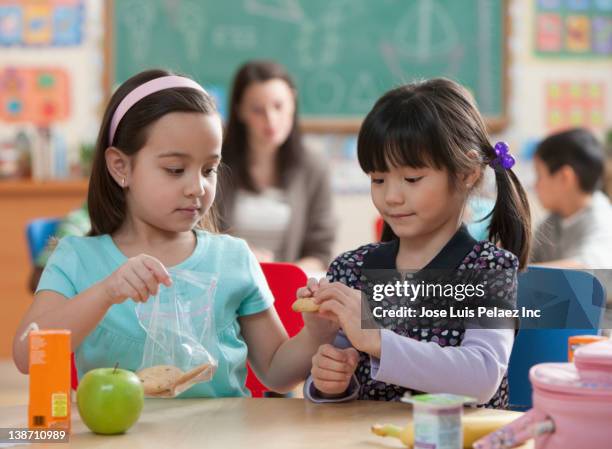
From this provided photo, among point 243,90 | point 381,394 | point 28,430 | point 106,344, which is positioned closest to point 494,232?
point 381,394

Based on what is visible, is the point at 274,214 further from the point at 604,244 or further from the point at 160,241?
the point at 160,241

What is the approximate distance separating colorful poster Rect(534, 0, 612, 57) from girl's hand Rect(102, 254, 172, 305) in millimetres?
4110

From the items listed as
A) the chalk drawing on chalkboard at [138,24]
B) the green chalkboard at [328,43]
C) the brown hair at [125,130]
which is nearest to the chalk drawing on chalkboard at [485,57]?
the green chalkboard at [328,43]

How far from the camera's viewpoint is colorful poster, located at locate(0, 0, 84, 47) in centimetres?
479

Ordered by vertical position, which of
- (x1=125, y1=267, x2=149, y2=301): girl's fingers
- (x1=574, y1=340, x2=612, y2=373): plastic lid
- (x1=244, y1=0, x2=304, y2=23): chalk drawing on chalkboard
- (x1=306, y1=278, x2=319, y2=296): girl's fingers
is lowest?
(x1=574, y1=340, x2=612, y2=373): plastic lid

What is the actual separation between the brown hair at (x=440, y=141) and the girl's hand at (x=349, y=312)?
277mm

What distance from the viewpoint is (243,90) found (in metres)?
3.82

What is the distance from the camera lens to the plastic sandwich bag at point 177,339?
4.82 ft

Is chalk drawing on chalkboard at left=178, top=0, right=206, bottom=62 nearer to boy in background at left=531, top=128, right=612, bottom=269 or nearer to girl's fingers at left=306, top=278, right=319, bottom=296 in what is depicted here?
boy in background at left=531, top=128, right=612, bottom=269

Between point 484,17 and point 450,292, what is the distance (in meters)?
3.72

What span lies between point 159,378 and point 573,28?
166 inches

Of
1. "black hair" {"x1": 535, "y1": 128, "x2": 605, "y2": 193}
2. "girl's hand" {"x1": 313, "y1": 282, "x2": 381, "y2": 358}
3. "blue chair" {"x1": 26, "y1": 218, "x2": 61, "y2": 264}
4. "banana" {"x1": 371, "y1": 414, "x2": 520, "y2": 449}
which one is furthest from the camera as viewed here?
"black hair" {"x1": 535, "y1": 128, "x2": 605, "y2": 193}

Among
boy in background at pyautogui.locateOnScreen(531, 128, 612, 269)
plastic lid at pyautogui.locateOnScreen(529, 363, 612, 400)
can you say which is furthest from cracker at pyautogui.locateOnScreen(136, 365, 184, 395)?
boy in background at pyautogui.locateOnScreen(531, 128, 612, 269)

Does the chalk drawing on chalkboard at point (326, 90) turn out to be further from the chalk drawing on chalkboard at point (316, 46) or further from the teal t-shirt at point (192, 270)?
the teal t-shirt at point (192, 270)
